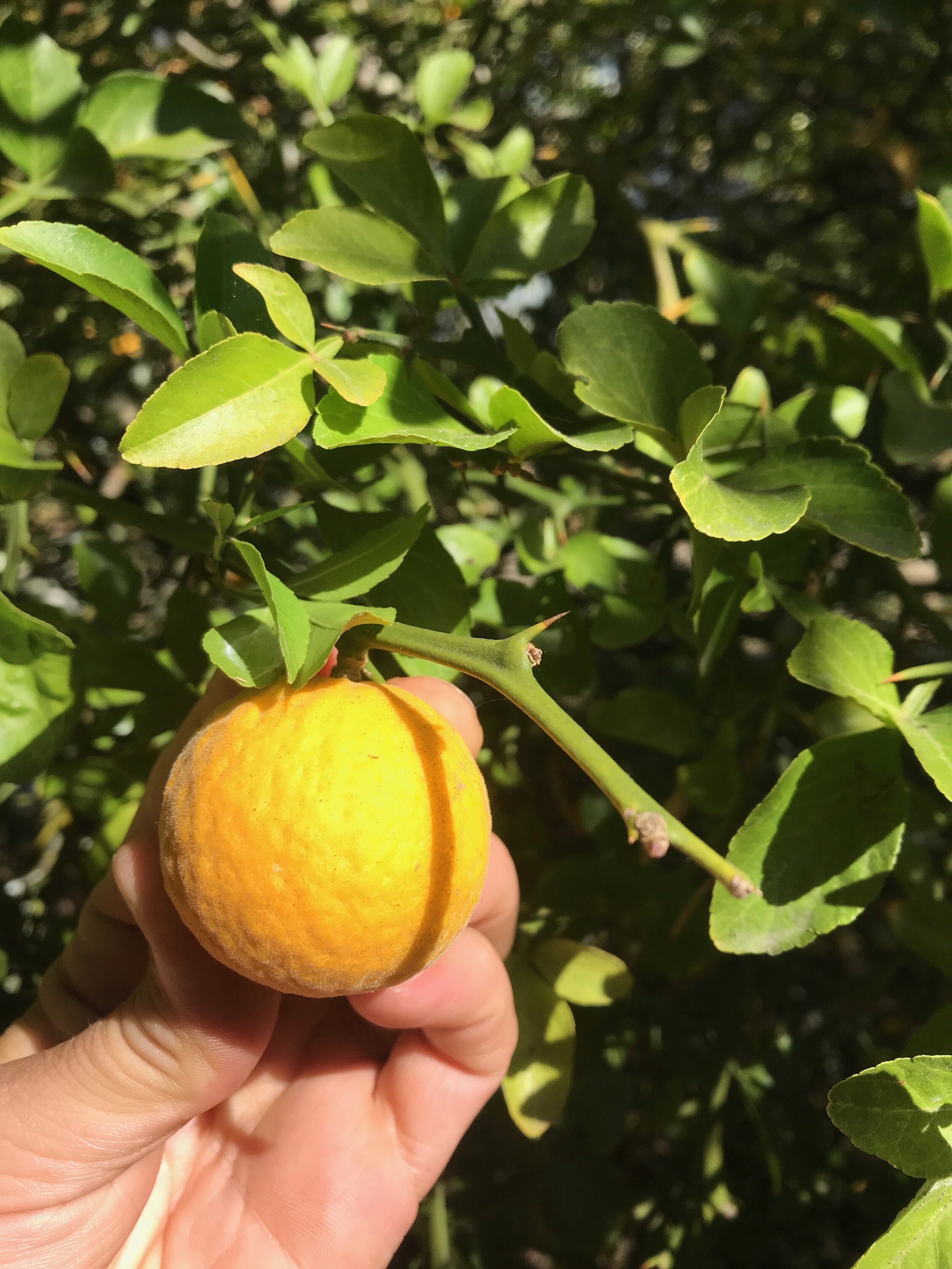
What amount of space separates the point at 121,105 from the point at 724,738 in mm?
738

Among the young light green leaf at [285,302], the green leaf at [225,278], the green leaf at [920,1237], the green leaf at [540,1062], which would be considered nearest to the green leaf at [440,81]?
the green leaf at [225,278]

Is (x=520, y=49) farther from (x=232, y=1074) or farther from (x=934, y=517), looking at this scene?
(x=232, y=1074)

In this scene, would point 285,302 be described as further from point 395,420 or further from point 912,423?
point 912,423

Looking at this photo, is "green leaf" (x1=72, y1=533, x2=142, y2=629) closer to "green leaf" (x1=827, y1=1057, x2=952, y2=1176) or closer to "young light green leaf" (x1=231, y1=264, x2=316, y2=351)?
"young light green leaf" (x1=231, y1=264, x2=316, y2=351)

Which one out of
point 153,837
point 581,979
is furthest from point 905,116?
point 153,837

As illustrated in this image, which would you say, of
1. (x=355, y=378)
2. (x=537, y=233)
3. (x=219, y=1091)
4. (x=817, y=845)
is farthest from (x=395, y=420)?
(x=219, y=1091)

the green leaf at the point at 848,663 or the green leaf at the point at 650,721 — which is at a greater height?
the green leaf at the point at 848,663

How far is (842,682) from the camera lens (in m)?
0.56

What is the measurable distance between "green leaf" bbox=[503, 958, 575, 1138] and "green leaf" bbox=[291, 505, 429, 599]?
48cm

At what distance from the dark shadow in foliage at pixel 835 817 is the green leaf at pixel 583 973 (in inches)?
11.3

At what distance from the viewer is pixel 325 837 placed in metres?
0.48

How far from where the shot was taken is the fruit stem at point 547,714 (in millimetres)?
373

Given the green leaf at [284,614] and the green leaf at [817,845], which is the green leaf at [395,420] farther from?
the green leaf at [817,845]

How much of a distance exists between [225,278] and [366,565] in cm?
22
